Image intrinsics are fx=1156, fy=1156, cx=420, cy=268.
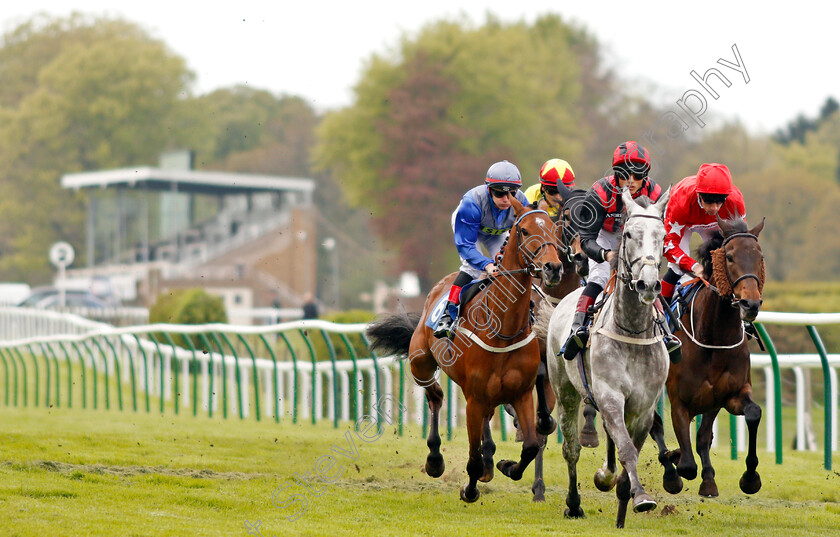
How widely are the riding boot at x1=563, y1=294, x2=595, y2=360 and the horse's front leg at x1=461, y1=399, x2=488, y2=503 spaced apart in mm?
620

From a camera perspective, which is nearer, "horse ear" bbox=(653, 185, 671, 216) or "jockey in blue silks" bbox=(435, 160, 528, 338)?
"horse ear" bbox=(653, 185, 671, 216)

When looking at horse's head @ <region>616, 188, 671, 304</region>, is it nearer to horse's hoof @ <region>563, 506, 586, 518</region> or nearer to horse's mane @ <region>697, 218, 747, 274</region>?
horse's mane @ <region>697, 218, 747, 274</region>

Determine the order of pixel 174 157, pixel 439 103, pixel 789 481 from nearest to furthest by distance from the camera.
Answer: pixel 789 481, pixel 439 103, pixel 174 157

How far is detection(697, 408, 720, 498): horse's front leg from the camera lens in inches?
236

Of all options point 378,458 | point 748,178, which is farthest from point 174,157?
point 378,458

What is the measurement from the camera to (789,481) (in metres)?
7.00

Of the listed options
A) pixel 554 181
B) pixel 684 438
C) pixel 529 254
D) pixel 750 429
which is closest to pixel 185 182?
pixel 554 181

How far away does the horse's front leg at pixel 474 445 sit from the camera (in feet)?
20.9

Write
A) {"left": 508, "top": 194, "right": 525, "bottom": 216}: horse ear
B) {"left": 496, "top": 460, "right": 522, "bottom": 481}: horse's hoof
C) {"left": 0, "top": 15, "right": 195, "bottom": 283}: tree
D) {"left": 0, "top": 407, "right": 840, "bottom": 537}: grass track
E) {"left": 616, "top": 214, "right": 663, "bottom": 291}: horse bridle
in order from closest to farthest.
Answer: {"left": 616, "top": 214, "right": 663, "bottom": 291}: horse bridle
{"left": 0, "top": 407, "right": 840, "bottom": 537}: grass track
{"left": 508, "top": 194, "right": 525, "bottom": 216}: horse ear
{"left": 496, "top": 460, "right": 522, "bottom": 481}: horse's hoof
{"left": 0, "top": 15, "right": 195, "bottom": 283}: tree

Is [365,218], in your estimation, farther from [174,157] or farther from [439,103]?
[439,103]

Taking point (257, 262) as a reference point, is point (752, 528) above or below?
below

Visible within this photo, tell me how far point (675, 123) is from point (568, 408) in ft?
5.86

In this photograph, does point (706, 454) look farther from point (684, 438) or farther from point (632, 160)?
point (632, 160)

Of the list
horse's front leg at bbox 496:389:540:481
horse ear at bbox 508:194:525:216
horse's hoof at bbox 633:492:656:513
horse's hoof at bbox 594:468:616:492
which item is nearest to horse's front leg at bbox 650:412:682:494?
horse's hoof at bbox 594:468:616:492
